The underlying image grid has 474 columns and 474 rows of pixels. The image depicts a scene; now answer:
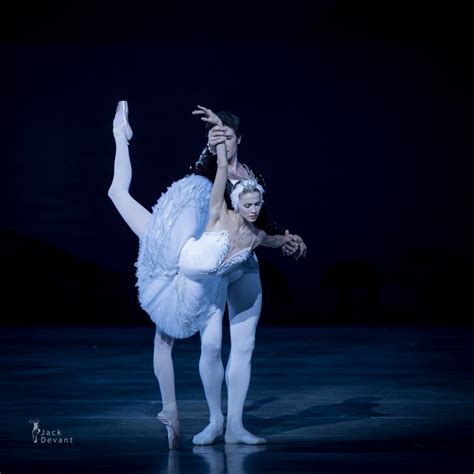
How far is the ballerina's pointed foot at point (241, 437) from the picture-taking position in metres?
3.26

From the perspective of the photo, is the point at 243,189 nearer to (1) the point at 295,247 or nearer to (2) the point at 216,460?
(1) the point at 295,247

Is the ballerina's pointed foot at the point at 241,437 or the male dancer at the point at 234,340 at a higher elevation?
the male dancer at the point at 234,340

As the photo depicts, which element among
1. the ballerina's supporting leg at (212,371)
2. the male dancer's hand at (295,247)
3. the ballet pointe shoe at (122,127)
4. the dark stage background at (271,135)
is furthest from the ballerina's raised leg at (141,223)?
the dark stage background at (271,135)

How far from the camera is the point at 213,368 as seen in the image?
3.34 m

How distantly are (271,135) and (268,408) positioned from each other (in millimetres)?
4726

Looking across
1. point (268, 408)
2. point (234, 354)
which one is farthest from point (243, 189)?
point (268, 408)

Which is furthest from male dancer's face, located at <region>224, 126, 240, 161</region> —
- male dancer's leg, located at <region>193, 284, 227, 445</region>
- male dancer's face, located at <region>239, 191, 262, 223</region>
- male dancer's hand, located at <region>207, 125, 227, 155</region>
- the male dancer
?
male dancer's leg, located at <region>193, 284, 227, 445</region>

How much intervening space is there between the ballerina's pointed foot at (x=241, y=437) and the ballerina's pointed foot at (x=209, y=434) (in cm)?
3

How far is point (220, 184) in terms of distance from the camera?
10.4 ft

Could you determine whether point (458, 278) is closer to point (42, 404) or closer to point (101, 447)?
point (42, 404)

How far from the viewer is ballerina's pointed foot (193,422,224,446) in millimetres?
3254

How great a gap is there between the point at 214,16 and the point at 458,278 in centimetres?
308

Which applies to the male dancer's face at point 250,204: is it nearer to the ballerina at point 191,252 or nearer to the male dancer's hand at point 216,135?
the ballerina at point 191,252

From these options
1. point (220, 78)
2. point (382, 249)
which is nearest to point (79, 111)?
point (220, 78)
